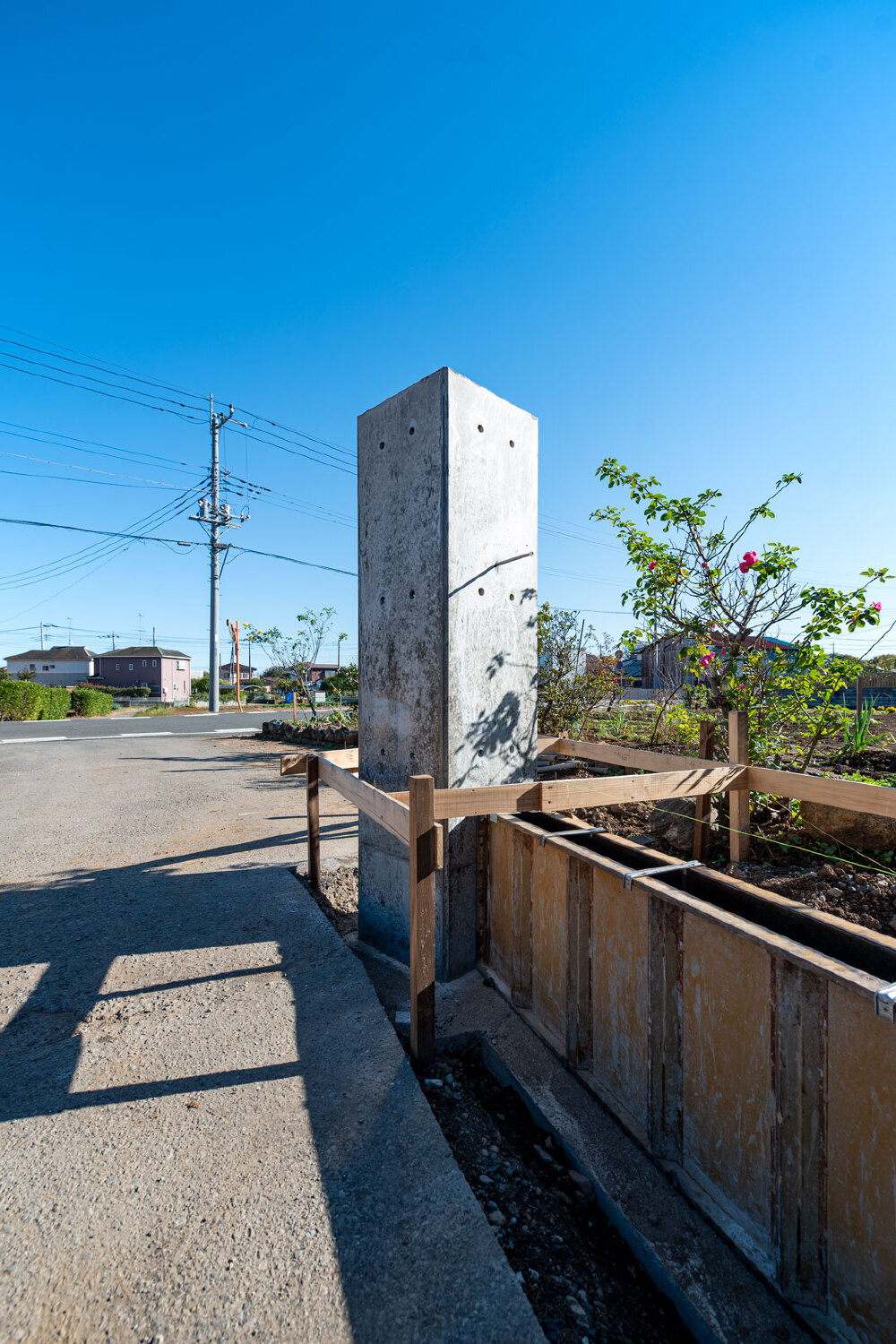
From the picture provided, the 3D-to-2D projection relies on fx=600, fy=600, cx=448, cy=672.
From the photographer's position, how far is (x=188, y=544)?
28.0 m

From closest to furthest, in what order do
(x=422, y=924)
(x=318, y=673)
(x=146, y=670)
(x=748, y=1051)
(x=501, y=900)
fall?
(x=748, y=1051) → (x=422, y=924) → (x=501, y=900) → (x=146, y=670) → (x=318, y=673)

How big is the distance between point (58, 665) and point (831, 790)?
79063mm

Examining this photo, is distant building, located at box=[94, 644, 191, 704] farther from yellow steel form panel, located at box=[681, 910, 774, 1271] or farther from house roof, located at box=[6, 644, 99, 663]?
yellow steel form panel, located at box=[681, 910, 774, 1271]

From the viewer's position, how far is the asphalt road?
14.8 m

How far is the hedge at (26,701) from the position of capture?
20.1 meters

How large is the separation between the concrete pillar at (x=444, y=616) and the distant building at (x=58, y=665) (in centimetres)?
7274

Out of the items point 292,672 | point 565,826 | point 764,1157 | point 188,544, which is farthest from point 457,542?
point 188,544

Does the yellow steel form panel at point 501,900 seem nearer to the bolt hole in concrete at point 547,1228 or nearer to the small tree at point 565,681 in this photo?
the bolt hole in concrete at point 547,1228

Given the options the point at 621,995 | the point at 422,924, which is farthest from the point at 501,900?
the point at 621,995

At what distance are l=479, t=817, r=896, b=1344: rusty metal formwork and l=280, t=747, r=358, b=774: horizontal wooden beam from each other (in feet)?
5.67

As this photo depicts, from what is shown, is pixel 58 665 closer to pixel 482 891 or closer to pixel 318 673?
pixel 318 673

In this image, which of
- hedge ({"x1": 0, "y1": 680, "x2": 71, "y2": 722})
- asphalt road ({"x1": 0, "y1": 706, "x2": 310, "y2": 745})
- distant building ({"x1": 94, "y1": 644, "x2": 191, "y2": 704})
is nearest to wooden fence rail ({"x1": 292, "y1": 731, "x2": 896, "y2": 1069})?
asphalt road ({"x1": 0, "y1": 706, "x2": 310, "y2": 745})

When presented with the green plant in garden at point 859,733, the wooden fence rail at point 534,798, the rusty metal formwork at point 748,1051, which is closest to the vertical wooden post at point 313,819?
the wooden fence rail at point 534,798

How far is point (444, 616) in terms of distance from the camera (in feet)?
10.2
